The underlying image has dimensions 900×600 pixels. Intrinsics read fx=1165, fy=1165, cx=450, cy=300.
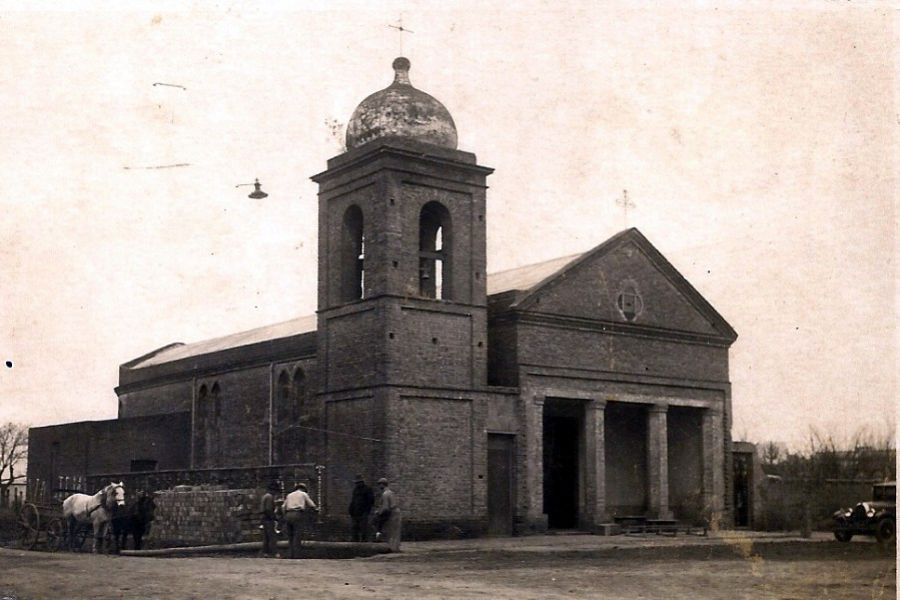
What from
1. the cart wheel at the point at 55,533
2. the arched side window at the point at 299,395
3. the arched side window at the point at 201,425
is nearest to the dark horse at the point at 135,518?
the cart wheel at the point at 55,533

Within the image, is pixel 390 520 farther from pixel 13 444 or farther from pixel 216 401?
pixel 13 444

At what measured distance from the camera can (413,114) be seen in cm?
2825

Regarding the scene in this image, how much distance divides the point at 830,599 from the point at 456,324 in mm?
14735

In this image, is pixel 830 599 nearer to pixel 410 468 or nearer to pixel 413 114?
pixel 410 468

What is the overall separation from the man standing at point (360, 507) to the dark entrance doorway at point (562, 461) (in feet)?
24.2

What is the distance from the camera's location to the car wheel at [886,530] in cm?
2699

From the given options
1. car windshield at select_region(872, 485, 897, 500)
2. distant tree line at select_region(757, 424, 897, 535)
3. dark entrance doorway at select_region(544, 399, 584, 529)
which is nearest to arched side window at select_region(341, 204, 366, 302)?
dark entrance doorway at select_region(544, 399, 584, 529)

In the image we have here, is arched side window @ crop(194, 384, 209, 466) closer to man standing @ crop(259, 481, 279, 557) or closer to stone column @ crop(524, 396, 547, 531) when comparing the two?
stone column @ crop(524, 396, 547, 531)

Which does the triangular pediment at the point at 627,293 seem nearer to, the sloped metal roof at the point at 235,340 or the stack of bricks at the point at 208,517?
the sloped metal roof at the point at 235,340

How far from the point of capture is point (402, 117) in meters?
28.2

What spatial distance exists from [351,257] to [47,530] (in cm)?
964

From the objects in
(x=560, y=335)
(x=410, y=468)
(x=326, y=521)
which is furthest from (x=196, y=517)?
(x=560, y=335)

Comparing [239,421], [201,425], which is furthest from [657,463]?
[201,425]

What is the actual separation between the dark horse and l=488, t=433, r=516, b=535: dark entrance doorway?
8335 millimetres
